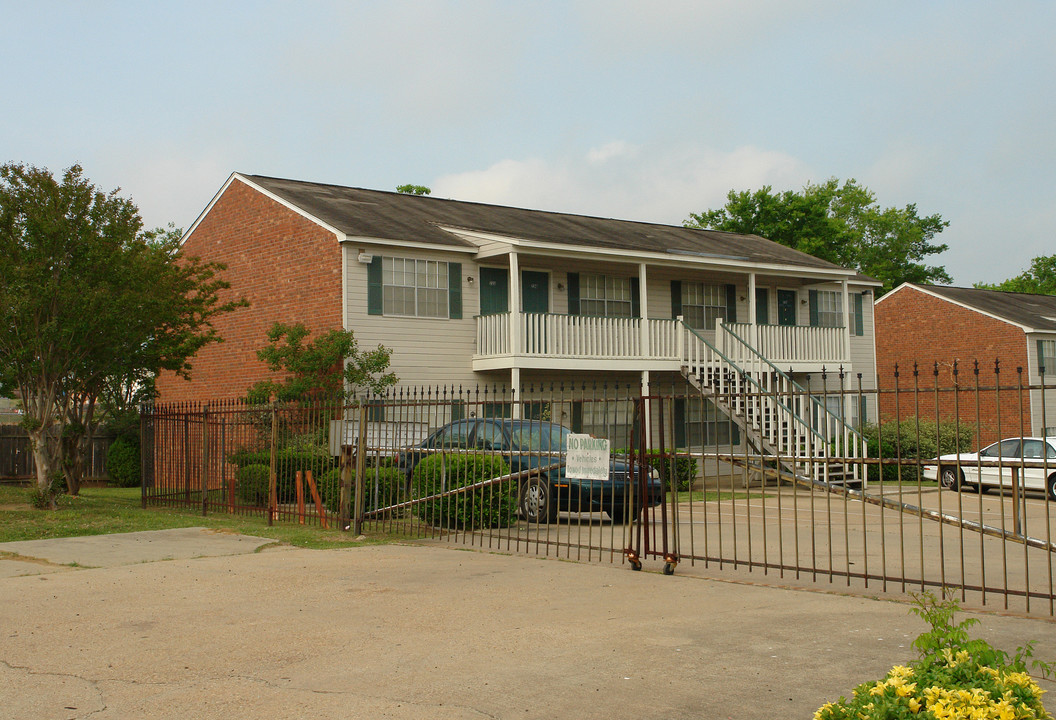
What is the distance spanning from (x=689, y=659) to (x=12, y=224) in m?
14.0

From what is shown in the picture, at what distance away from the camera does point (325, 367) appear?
69.5 feet

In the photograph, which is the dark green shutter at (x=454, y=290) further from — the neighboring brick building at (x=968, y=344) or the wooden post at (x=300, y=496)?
the neighboring brick building at (x=968, y=344)

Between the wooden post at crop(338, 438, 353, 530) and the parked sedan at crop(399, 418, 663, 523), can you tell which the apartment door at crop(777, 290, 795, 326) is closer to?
the parked sedan at crop(399, 418, 663, 523)

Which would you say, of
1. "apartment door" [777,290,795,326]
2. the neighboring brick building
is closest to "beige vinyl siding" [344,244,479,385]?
"apartment door" [777,290,795,326]

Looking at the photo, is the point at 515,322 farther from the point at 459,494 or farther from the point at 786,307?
the point at 786,307

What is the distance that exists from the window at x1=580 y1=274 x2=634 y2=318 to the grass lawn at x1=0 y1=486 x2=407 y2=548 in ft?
37.5

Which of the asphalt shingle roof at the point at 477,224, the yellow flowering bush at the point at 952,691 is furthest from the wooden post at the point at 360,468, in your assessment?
the yellow flowering bush at the point at 952,691

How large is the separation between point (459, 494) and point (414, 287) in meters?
10.2

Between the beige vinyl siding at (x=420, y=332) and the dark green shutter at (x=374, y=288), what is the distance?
0.09 metres

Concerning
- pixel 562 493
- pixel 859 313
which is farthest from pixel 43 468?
pixel 859 313

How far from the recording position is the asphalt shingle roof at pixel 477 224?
23188 millimetres

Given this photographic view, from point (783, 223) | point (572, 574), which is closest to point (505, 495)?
point (572, 574)

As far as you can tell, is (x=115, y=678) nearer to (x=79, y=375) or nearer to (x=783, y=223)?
(x=79, y=375)

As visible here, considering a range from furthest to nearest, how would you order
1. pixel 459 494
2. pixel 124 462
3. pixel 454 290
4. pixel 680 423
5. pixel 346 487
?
pixel 680 423, pixel 124 462, pixel 454 290, pixel 346 487, pixel 459 494
